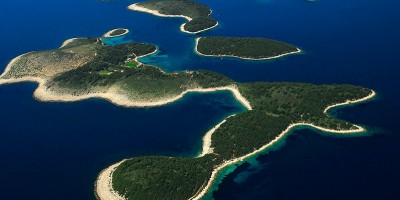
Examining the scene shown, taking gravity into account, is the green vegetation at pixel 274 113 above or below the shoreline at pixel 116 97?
above

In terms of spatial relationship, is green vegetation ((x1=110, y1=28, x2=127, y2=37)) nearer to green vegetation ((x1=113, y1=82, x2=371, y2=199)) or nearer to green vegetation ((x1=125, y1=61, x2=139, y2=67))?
green vegetation ((x1=125, y1=61, x2=139, y2=67))

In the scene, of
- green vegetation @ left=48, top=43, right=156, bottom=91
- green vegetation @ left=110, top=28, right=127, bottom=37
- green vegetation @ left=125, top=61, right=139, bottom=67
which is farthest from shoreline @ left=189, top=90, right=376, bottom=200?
green vegetation @ left=110, top=28, right=127, bottom=37

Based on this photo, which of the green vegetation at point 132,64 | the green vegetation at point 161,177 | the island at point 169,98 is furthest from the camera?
the green vegetation at point 132,64

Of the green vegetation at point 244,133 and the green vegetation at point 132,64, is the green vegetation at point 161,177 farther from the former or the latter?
the green vegetation at point 132,64

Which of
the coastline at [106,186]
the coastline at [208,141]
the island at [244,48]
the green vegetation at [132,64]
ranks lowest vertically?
the coastline at [106,186]

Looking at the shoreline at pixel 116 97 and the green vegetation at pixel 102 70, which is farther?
the green vegetation at pixel 102 70

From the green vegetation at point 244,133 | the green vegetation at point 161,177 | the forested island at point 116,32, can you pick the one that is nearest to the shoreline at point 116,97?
the green vegetation at point 244,133

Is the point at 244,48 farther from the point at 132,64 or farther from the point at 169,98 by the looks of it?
the point at 169,98

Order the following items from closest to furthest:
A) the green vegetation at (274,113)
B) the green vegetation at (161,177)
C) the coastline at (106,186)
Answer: the green vegetation at (161,177)
the coastline at (106,186)
the green vegetation at (274,113)
